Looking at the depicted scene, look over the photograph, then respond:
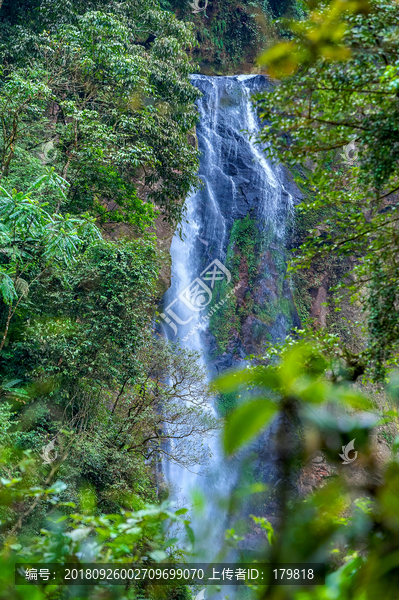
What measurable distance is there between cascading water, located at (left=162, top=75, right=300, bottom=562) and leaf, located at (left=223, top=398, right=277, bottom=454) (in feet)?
32.3

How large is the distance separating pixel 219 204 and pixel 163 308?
3927 millimetres

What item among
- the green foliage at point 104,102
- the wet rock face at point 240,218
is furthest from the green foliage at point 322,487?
the wet rock face at point 240,218

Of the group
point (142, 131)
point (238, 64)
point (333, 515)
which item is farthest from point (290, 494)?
point (238, 64)

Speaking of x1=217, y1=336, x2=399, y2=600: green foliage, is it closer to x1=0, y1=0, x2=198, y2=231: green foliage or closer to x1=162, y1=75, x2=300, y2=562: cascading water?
x1=0, y1=0, x2=198, y2=231: green foliage

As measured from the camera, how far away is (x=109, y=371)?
5316 millimetres

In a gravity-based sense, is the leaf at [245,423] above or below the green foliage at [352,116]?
below

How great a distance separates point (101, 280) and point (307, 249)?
10.5 ft

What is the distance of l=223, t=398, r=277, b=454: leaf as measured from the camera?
1.40ft

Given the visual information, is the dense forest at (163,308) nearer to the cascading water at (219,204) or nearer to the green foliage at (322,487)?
the green foliage at (322,487)

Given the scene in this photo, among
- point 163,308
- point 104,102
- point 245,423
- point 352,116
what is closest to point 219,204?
point 163,308

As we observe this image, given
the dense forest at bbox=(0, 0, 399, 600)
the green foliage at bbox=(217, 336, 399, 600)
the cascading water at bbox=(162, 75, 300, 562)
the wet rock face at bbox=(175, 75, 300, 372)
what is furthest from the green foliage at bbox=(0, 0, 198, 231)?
the green foliage at bbox=(217, 336, 399, 600)

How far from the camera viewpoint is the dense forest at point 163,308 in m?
0.46

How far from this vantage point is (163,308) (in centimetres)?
1014

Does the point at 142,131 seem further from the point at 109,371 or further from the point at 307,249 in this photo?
the point at 307,249
